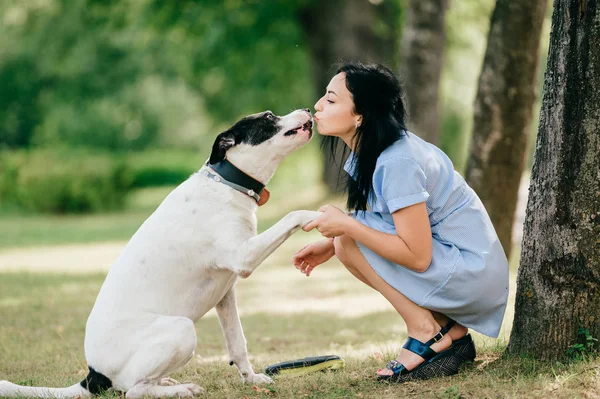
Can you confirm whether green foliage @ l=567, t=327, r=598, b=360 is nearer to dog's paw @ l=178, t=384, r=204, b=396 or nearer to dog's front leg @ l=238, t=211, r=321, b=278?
dog's front leg @ l=238, t=211, r=321, b=278

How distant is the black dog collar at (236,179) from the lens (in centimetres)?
424

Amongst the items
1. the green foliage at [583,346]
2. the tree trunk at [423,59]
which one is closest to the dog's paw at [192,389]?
the green foliage at [583,346]

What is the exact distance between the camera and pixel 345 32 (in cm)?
1833

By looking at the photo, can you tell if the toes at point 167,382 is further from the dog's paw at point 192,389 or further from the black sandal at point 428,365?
the black sandal at point 428,365

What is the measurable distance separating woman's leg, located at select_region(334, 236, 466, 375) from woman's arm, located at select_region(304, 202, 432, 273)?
15 centimetres

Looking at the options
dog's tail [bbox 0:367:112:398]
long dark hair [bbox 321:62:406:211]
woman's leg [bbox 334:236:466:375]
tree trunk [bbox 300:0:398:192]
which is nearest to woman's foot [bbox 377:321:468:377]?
woman's leg [bbox 334:236:466:375]

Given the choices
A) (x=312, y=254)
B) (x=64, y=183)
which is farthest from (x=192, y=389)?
(x=64, y=183)

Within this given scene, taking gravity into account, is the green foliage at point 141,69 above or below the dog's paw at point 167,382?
above

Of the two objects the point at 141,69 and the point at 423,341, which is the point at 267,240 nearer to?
the point at 423,341

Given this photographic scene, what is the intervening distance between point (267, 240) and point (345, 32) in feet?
49.5

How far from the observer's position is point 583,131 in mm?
3639

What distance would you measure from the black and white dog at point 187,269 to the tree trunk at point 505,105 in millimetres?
2861

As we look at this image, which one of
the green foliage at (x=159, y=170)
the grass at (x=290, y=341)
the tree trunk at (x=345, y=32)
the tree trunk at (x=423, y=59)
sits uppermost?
the tree trunk at (x=345, y=32)

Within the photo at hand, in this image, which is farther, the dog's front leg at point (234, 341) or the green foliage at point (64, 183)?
the green foliage at point (64, 183)
